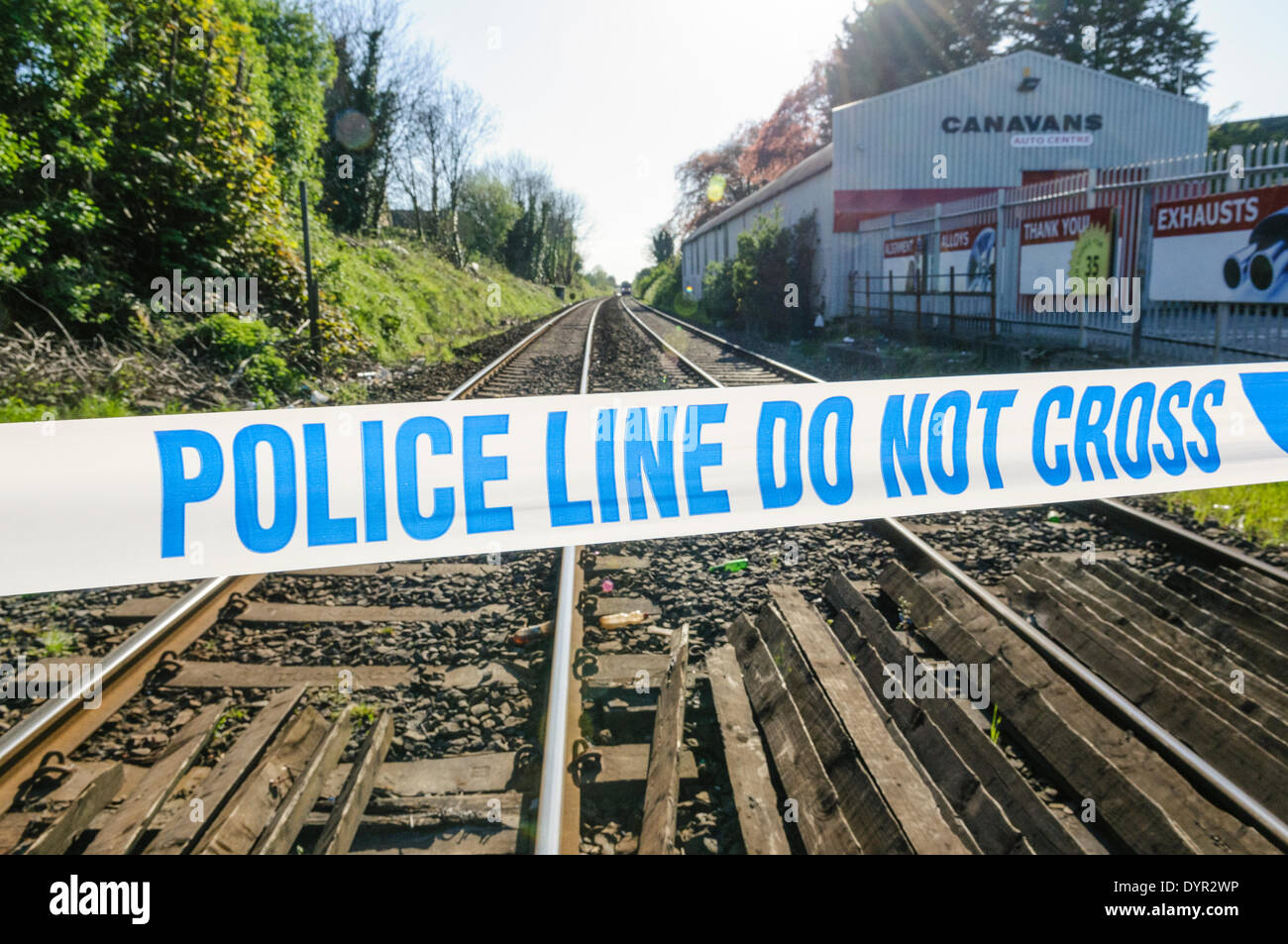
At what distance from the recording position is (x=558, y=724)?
3096mm

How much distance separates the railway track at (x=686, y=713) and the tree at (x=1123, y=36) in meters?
48.4

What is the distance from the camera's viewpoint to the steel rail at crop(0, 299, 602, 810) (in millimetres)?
3053

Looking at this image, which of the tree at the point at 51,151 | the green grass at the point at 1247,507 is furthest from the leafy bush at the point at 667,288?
the green grass at the point at 1247,507

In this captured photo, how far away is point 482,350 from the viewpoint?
779 inches

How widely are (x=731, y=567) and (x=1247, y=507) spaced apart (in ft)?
13.4

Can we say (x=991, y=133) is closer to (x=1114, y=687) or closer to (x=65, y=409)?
(x=65, y=409)

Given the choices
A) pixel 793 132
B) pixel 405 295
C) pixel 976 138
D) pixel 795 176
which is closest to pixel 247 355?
pixel 405 295

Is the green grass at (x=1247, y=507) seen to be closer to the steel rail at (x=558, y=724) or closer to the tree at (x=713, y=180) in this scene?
the steel rail at (x=558, y=724)

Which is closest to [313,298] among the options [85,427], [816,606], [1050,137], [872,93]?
[85,427]

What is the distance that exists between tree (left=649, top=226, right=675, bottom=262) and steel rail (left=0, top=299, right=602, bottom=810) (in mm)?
85356

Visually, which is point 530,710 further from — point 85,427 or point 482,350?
point 482,350

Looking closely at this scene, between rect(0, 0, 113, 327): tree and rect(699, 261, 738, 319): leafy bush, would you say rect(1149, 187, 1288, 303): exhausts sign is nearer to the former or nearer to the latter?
rect(0, 0, 113, 327): tree

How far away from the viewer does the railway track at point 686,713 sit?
106 inches
